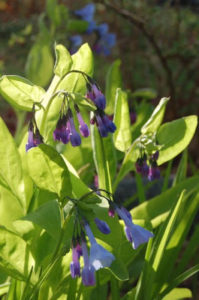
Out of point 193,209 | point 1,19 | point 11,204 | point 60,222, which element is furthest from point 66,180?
point 1,19

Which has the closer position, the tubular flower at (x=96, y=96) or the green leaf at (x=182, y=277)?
the tubular flower at (x=96, y=96)

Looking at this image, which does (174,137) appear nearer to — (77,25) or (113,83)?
(113,83)

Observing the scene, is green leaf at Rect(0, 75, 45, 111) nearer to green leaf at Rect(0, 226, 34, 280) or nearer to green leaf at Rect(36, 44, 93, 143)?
green leaf at Rect(36, 44, 93, 143)

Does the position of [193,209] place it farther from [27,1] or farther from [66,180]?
[27,1]

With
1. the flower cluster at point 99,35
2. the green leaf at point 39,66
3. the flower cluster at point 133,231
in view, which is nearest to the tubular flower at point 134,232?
the flower cluster at point 133,231

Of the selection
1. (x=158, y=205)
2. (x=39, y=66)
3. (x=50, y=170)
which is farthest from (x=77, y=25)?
(x=50, y=170)

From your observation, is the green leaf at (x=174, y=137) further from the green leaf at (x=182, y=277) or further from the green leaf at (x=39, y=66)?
the green leaf at (x=39, y=66)

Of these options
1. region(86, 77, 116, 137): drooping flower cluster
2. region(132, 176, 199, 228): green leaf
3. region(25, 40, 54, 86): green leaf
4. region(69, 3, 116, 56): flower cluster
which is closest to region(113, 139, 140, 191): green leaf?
region(132, 176, 199, 228): green leaf
